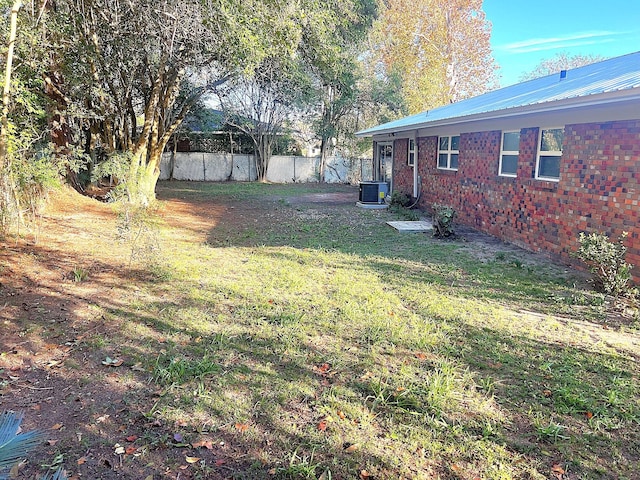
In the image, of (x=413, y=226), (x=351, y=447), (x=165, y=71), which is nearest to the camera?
(x=351, y=447)

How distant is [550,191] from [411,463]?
239 inches

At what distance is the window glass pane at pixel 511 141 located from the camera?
8297 millimetres

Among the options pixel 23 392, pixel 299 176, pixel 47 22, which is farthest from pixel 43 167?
pixel 299 176

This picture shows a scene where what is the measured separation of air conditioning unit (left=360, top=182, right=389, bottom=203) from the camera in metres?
14.3

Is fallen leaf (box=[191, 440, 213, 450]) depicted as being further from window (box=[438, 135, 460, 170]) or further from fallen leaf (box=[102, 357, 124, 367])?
window (box=[438, 135, 460, 170])

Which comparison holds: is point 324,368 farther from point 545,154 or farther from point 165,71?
point 165,71

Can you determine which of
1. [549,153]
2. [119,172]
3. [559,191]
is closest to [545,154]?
[549,153]

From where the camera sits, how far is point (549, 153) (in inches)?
288

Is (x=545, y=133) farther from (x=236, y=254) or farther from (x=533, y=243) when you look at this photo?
(x=236, y=254)

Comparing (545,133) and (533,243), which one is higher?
(545,133)

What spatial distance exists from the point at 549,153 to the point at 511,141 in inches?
50.8

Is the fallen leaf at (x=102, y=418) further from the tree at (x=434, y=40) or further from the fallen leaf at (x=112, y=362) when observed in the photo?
the tree at (x=434, y=40)

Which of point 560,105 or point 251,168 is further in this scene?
point 251,168

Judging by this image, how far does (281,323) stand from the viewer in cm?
428
